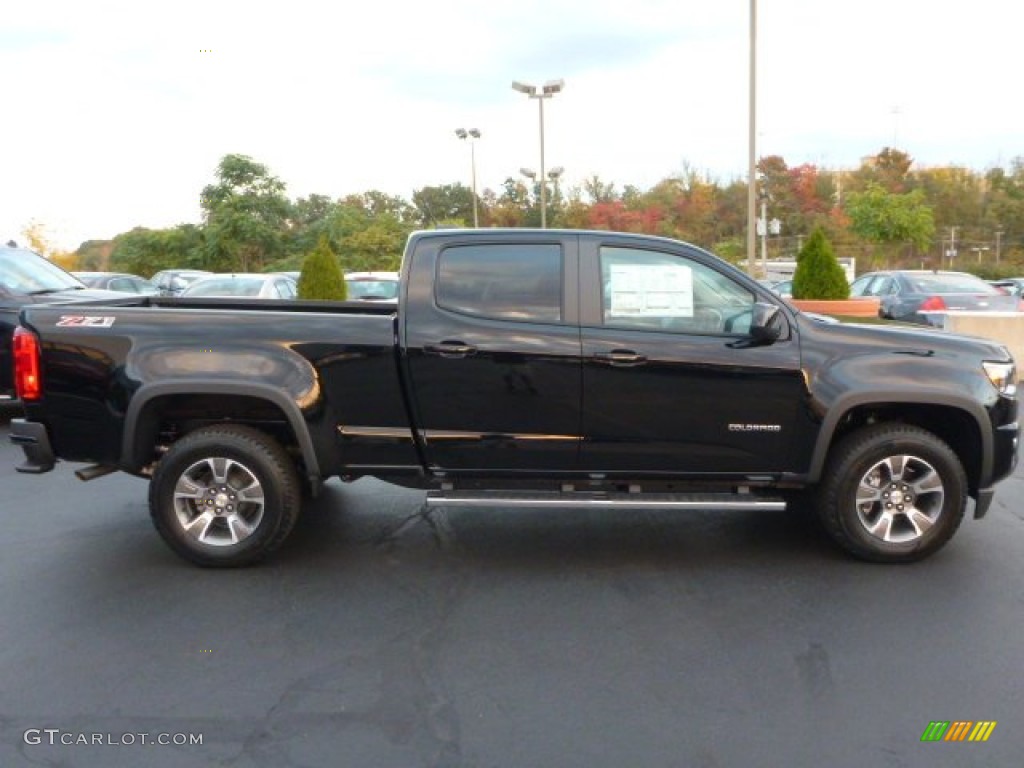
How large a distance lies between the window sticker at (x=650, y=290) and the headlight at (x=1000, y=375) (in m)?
1.73

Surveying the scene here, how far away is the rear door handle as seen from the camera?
16.5 feet

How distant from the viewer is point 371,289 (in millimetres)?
16406

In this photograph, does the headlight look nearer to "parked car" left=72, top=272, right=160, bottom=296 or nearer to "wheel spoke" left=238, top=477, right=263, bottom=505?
"wheel spoke" left=238, top=477, right=263, bottom=505

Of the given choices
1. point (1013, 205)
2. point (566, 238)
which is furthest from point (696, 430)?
point (1013, 205)

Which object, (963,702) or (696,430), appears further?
(696,430)

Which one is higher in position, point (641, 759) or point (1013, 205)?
point (1013, 205)

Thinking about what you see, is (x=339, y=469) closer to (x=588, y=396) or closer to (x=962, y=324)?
(x=588, y=396)

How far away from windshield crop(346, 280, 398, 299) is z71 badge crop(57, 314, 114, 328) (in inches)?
432

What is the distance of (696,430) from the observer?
5.11m

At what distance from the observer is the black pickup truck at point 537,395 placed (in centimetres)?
504

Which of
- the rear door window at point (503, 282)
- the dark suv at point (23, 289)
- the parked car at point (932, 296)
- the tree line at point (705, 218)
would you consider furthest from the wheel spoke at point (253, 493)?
the tree line at point (705, 218)

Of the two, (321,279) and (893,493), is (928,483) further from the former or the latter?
(321,279)

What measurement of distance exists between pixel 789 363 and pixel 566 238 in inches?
56.8

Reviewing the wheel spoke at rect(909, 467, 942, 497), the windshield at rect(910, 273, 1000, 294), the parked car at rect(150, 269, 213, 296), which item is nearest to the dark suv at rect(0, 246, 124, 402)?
the wheel spoke at rect(909, 467, 942, 497)
